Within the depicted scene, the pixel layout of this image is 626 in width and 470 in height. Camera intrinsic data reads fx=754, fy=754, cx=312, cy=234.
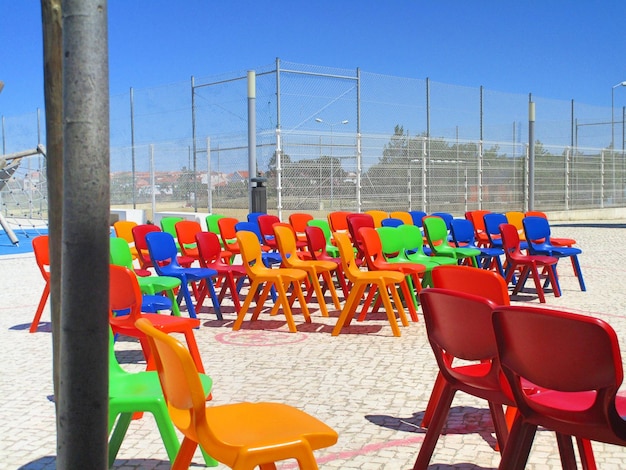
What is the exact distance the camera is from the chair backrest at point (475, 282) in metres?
3.53

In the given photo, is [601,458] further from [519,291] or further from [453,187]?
[453,187]

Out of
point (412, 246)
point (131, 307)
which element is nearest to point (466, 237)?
point (412, 246)

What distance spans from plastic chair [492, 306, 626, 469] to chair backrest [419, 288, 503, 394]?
0.92 ft

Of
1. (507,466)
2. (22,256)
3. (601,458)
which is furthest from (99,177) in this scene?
(22,256)

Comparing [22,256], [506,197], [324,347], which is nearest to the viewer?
[324,347]

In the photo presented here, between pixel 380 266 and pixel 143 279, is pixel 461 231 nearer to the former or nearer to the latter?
pixel 380 266

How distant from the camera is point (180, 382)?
2.69 metres

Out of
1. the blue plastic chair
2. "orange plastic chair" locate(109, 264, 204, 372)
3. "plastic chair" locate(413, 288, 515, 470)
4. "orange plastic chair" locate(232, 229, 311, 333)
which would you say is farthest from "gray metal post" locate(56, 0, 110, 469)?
the blue plastic chair

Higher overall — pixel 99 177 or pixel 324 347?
pixel 99 177

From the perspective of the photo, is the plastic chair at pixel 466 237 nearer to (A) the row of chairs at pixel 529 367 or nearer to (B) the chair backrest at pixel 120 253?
(B) the chair backrest at pixel 120 253

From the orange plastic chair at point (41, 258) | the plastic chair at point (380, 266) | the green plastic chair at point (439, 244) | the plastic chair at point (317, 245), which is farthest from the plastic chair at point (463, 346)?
the green plastic chair at point (439, 244)

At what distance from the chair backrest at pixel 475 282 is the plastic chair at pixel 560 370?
666mm

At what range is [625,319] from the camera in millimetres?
7457

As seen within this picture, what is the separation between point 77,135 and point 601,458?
10.2 ft
